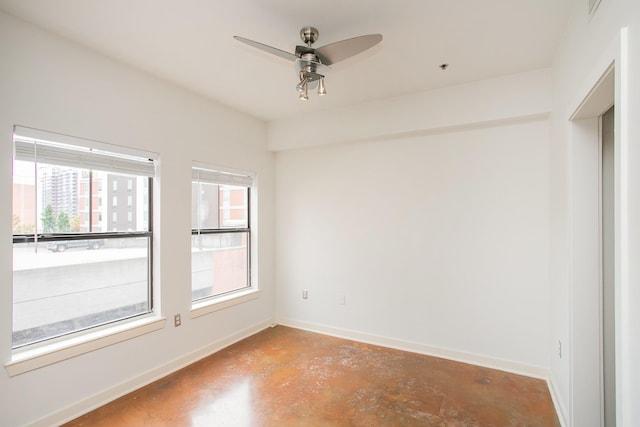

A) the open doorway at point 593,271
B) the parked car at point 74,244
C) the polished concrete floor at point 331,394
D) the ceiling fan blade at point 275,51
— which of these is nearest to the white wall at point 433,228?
the polished concrete floor at point 331,394

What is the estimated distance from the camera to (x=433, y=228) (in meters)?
3.39

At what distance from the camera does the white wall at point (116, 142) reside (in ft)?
6.70

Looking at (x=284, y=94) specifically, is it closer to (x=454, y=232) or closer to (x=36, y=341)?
(x=454, y=232)

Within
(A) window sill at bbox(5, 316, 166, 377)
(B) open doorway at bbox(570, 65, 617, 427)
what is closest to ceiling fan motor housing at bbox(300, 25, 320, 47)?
(B) open doorway at bbox(570, 65, 617, 427)

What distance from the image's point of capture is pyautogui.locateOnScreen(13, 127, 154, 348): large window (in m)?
2.19

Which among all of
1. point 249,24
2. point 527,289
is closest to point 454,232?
point 527,289

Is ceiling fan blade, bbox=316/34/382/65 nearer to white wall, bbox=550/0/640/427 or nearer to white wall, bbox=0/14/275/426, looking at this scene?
white wall, bbox=550/0/640/427

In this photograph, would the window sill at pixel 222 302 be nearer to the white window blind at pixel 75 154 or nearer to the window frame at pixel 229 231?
the window frame at pixel 229 231

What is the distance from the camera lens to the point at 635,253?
1.06 m

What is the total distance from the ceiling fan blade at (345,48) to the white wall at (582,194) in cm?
102

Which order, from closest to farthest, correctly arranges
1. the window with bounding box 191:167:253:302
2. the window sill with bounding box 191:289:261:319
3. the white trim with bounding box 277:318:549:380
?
the white trim with bounding box 277:318:549:380 < the window sill with bounding box 191:289:261:319 < the window with bounding box 191:167:253:302

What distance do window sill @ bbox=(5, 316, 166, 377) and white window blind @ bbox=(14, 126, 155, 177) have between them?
1313 millimetres

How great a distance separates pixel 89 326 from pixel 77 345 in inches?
8.7

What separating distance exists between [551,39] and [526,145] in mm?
941
